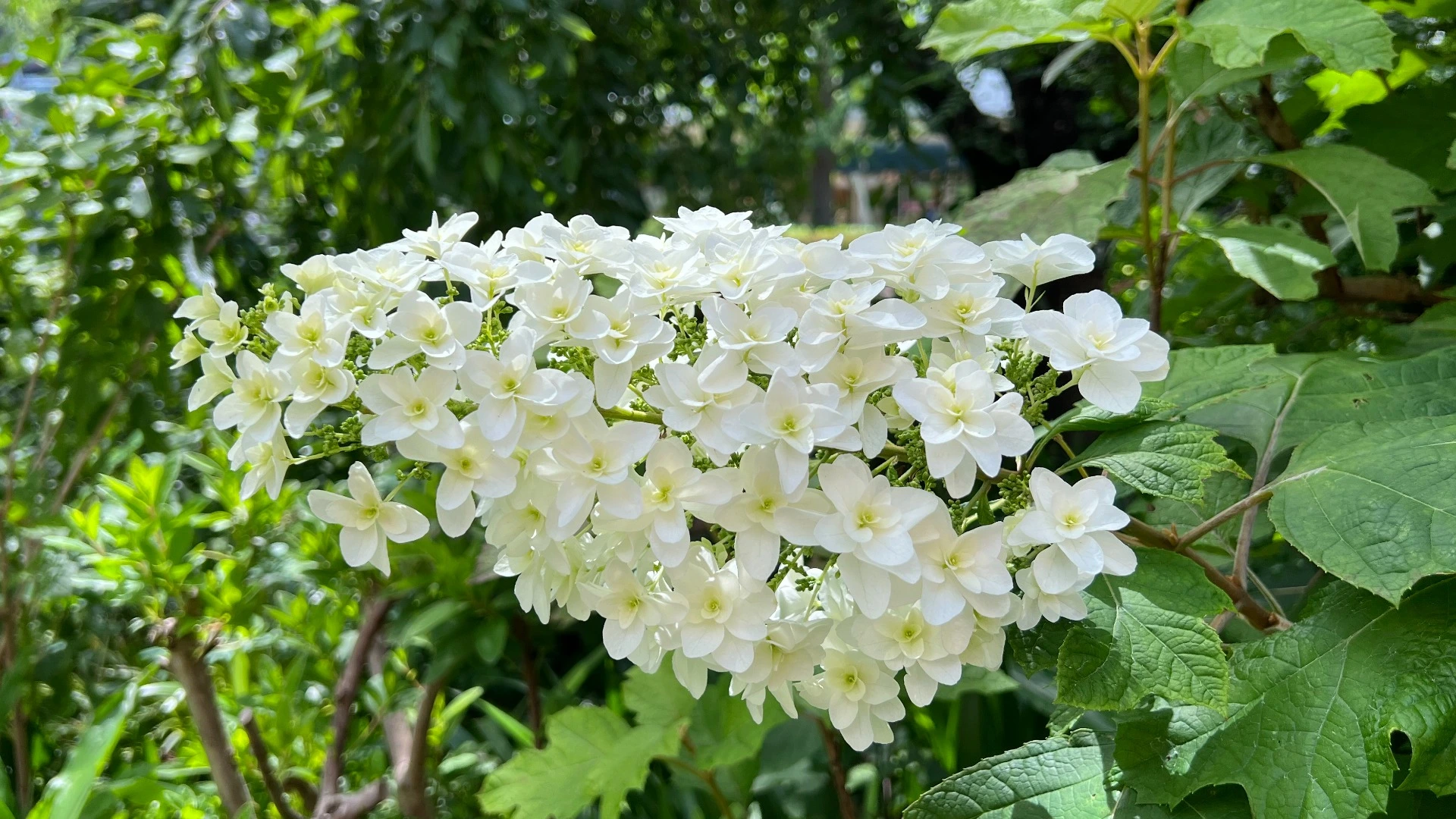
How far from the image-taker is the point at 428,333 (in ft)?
1.68

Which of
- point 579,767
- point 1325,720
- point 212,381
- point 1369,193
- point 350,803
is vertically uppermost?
point 212,381

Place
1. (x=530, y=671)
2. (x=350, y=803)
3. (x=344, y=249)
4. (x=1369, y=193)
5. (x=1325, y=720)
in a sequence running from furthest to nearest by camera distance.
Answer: (x=344, y=249) < (x=530, y=671) < (x=350, y=803) < (x=1369, y=193) < (x=1325, y=720)

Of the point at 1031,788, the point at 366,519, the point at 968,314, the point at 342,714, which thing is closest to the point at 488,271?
the point at 366,519

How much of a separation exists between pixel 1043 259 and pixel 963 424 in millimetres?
159

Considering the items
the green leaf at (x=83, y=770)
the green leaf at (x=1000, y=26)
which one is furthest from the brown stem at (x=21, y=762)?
the green leaf at (x=1000, y=26)

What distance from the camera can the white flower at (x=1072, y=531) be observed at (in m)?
0.48

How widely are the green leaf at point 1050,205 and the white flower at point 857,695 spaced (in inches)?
21.3

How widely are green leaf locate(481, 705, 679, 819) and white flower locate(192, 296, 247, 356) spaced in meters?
0.65

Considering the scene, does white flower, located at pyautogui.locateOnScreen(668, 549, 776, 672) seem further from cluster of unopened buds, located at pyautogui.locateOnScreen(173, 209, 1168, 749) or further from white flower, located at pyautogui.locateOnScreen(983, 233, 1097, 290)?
white flower, located at pyautogui.locateOnScreen(983, 233, 1097, 290)

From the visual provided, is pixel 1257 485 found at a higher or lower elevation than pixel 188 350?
lower

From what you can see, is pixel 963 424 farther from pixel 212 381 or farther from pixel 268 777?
pixel 268 777

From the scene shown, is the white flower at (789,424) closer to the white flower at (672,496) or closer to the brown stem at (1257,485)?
the white flower at (672,496)

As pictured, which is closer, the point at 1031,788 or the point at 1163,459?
the point at 1163,459

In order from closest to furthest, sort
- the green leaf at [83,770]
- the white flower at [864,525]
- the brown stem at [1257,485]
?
the white flower at [864,525] < the brown stem at [1257,485] < the green leaf at [83,770]
